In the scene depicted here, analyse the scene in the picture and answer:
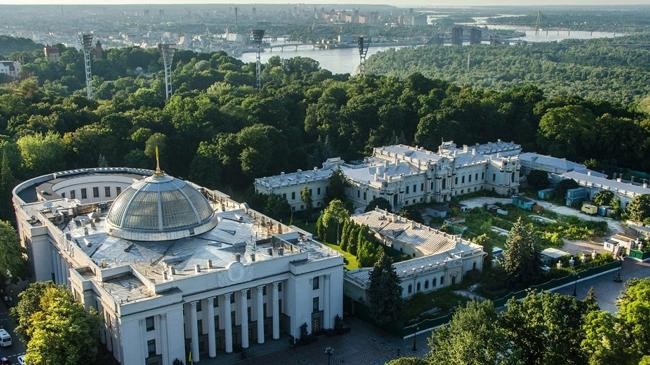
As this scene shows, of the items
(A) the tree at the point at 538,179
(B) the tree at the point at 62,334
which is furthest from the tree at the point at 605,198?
(B) the tree at the point at 62,334

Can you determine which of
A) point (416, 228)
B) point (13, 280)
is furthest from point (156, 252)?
point (416, 228)

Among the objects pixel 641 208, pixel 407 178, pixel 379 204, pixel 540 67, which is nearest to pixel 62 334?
pixel 379 204

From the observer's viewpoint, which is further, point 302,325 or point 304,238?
point 304,238

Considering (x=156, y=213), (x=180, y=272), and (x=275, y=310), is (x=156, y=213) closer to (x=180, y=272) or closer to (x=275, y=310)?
(x=180, y=272)

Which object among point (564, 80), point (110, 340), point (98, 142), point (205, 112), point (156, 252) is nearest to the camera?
point (110, 340)

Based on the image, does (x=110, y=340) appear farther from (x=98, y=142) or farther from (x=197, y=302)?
(x=98, y=142)

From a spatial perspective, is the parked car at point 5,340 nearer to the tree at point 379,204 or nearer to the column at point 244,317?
the column at point 244,317
